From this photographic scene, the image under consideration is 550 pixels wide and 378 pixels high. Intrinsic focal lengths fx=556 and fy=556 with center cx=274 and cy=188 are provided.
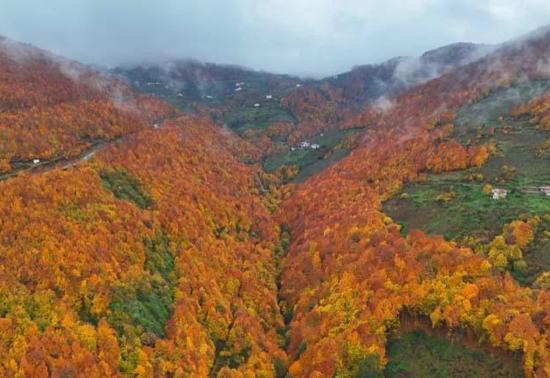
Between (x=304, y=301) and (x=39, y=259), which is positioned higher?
(x=39, y=259)

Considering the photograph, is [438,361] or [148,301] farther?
[148,301]

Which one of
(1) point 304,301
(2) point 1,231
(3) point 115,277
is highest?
(2) point 1,231

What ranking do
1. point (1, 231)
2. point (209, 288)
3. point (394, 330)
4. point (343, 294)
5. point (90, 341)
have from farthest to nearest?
point (209, 288), point (343, 294), point (1, 231), point (394, 330), point (90, 341)

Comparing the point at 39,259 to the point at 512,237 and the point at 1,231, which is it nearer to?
the point at 1,231

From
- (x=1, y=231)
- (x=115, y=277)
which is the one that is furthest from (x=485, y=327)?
(x=1, y=231)

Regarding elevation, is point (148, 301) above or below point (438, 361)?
below

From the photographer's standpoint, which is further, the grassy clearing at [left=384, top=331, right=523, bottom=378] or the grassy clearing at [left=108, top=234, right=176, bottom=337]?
the grassy clearing at [left=108, top=234, right=176, bottom=337]

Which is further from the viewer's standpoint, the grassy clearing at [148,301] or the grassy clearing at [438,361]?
the grassy clearing at [148,301]

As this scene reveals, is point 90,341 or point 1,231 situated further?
point 1,231
